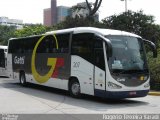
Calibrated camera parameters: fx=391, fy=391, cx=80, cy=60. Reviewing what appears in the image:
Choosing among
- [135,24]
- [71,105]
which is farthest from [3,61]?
[71,105]

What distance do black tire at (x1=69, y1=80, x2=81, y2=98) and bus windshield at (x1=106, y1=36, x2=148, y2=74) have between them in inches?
107

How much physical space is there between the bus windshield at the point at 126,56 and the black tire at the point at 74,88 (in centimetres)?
271

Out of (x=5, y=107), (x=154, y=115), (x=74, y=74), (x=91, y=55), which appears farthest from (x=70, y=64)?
(x=154, y=115)

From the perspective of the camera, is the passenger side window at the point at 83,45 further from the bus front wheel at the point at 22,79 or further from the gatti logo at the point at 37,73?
the bus front wheel at the point at 22,79

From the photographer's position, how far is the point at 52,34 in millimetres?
20172

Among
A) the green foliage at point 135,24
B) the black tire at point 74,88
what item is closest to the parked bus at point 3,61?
the green foliage at point 135,24

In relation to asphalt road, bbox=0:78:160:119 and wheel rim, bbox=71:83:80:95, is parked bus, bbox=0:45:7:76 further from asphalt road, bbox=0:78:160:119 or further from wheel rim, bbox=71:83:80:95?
wheel rim, bbox=71:83:80:95

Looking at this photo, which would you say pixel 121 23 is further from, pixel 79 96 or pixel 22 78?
pixel 79 96

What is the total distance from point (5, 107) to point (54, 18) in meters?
145

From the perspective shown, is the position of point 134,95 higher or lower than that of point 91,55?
lower

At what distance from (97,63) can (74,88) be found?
2367 millimetres

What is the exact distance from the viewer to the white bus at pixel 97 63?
1516 centimetres

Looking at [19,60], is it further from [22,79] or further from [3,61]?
[3,61]

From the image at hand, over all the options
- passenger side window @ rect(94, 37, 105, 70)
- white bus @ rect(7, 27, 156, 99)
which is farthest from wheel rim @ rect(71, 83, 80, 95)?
passenger side window @ rect(94, 37, 105, 70)
